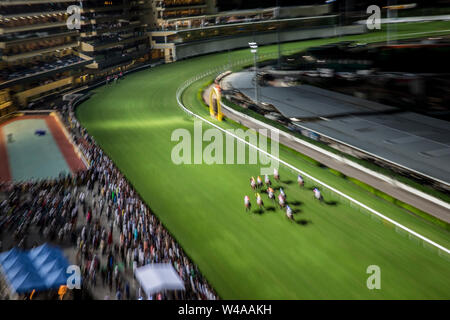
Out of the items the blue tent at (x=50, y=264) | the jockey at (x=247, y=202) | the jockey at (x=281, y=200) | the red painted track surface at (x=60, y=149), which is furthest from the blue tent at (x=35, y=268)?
the red painted track surface at (x=60, y=149)

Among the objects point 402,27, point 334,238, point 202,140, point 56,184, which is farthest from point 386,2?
point 56,184

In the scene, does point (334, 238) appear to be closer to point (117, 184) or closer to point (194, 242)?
point (194, 242)

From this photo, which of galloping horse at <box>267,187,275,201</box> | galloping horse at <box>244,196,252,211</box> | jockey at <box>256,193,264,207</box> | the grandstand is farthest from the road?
galloping horse at <box>244,196,252,211</box>

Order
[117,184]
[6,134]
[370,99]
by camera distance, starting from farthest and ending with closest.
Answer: [370,99] < [6,134] < [117,184]

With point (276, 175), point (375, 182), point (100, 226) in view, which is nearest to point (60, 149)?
point (100, 226)

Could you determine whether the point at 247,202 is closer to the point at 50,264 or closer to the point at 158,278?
the point at 158,278

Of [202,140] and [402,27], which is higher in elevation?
[402,27]
